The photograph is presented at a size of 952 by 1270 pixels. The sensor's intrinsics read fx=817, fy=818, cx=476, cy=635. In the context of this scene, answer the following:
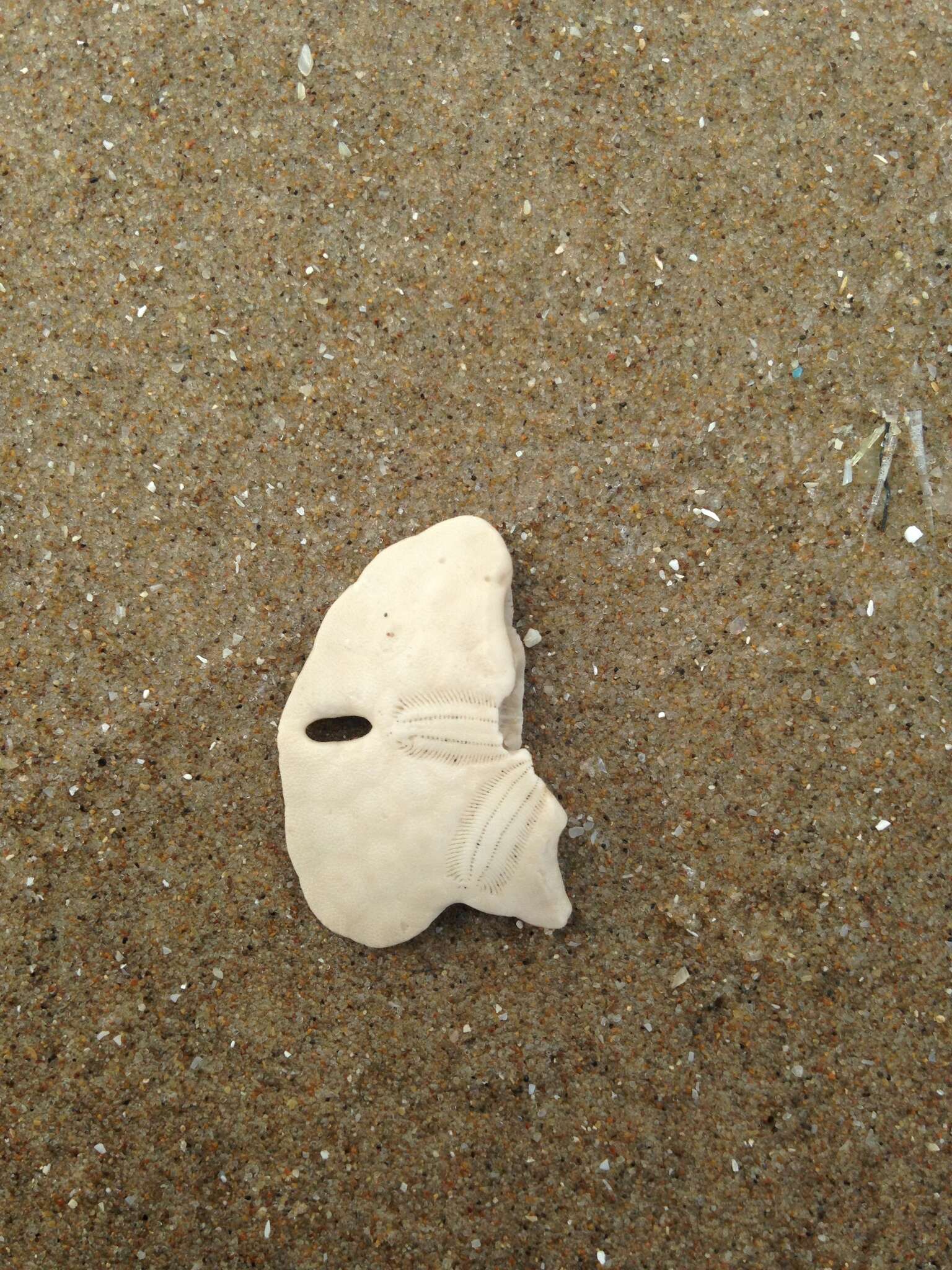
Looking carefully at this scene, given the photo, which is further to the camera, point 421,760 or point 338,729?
point 338,729

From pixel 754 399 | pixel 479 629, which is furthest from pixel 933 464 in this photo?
pixel 479 629

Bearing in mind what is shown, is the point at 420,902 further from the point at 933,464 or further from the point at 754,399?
the point at 933,464

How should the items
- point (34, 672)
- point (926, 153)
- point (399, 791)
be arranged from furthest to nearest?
point (34, 672), point (926, 153), point (399, 791)

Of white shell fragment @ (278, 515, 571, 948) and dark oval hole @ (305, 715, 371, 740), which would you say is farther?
dark oval hole @ (305, 715, 371, 740)

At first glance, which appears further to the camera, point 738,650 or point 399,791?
point 738,650

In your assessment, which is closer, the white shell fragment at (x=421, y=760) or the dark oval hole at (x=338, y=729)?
the white shell fragment at (x=421, y=760)
